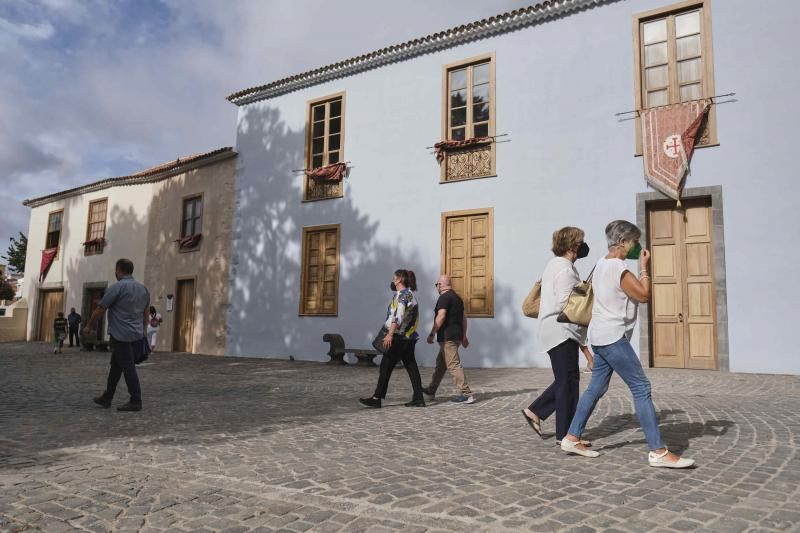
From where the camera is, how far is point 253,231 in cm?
1669

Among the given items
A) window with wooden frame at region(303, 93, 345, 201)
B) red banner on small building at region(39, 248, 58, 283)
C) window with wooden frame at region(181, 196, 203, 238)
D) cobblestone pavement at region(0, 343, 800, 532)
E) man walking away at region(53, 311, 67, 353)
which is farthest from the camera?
red banner on small building at region(39, 248, 58, 283)

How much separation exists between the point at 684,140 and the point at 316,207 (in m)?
8.70

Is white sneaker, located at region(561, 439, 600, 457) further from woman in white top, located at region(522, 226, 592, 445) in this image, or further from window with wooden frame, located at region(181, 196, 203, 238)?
window with wooden frame, located at region(181, 196, 203, 238)

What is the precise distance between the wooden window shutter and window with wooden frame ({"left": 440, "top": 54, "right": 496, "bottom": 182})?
138 inches

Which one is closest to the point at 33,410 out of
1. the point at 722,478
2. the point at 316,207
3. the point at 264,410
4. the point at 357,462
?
the point at 264,410

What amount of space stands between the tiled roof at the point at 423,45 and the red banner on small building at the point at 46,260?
13.0 meters

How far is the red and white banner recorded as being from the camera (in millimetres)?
10727

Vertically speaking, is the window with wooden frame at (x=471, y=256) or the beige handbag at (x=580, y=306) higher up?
the window with wooden frame at (x=471, y=256)

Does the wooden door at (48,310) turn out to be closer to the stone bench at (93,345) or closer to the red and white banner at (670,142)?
the stone bench at (93,345)

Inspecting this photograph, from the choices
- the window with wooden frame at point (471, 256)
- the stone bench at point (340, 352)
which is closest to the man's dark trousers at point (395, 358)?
the window with wooden frame at point (471, 256)

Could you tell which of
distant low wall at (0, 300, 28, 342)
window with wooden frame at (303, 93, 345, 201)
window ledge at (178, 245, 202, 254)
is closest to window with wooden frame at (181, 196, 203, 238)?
window ledge at (178, 245, 202, 254)

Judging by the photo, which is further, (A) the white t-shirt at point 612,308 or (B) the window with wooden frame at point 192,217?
(B) the window with wooden frame at point 192,217

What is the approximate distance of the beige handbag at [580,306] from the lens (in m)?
4.25

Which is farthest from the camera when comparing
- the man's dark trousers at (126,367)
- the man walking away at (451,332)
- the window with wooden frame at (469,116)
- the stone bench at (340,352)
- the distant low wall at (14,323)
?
the distant low wall at (14,323)
